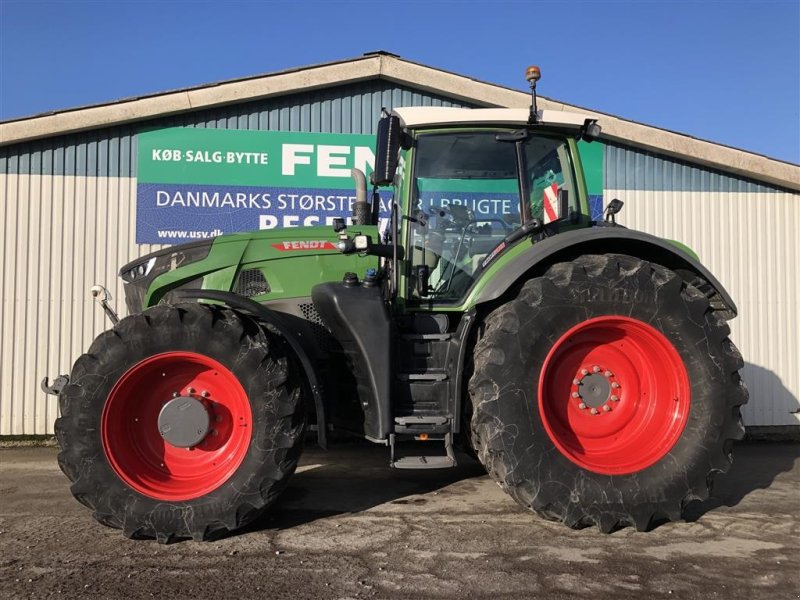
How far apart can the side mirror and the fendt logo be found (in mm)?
979

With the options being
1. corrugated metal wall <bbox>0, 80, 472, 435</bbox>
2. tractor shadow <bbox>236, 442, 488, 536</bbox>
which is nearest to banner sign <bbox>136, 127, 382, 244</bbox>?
corrugated metal wall <bbox>0, 80, 472, 435</bbox>

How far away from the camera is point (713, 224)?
719 cm

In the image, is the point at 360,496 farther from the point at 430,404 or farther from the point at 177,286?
the point at 177,286

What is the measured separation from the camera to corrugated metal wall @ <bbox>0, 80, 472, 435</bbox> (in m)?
6.35

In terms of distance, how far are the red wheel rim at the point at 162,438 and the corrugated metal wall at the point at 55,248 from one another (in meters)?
3.51

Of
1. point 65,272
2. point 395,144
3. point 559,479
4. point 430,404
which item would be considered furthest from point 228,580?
point 65,272

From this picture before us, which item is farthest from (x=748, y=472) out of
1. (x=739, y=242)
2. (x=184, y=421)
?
(x=184, y=421)

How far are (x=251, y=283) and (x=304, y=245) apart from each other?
47 cm

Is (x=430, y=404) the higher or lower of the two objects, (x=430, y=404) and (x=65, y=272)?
the lower

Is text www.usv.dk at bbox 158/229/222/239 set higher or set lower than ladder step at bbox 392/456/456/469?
higher

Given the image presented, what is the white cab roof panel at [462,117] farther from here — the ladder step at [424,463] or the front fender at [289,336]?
the ladder step at [424,463]

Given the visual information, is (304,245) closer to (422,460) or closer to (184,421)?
(184,421)

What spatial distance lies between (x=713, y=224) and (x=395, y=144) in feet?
18.1

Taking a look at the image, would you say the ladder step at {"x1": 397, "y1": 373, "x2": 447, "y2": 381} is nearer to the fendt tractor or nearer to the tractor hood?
the fendt tractor
